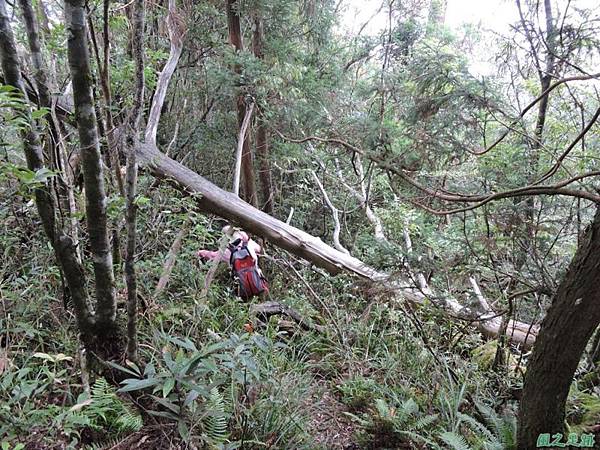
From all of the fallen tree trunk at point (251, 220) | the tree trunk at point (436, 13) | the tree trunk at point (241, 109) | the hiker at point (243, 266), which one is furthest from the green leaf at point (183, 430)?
the tree trunk at point (436, 13)

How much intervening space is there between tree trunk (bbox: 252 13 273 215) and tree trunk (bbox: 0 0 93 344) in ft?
11.5

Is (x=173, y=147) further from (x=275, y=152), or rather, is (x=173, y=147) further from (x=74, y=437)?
(x=74, y=437)

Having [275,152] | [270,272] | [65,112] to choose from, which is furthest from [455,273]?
[65,112]

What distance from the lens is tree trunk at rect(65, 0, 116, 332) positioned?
1.99 metres

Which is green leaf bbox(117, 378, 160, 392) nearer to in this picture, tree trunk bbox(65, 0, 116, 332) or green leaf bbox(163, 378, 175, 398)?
green leaf bbox(163, 378, 175, 398)

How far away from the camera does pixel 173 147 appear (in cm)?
611

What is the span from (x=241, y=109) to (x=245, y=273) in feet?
8.00

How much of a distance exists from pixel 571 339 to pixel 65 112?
16.9ft

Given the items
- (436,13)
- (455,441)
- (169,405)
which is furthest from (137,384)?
(436,13)

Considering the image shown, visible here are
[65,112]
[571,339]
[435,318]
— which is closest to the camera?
[571,339]

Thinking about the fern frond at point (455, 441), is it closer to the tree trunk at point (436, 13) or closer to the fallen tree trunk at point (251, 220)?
the fallen tree trunk at point (251, 220)

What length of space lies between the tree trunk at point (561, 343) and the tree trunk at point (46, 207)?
2.67 meters

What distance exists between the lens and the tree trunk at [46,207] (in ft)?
7.25

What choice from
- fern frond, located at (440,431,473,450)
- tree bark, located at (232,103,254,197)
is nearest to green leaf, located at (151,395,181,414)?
fern frond, located at (440,431,473,450)
